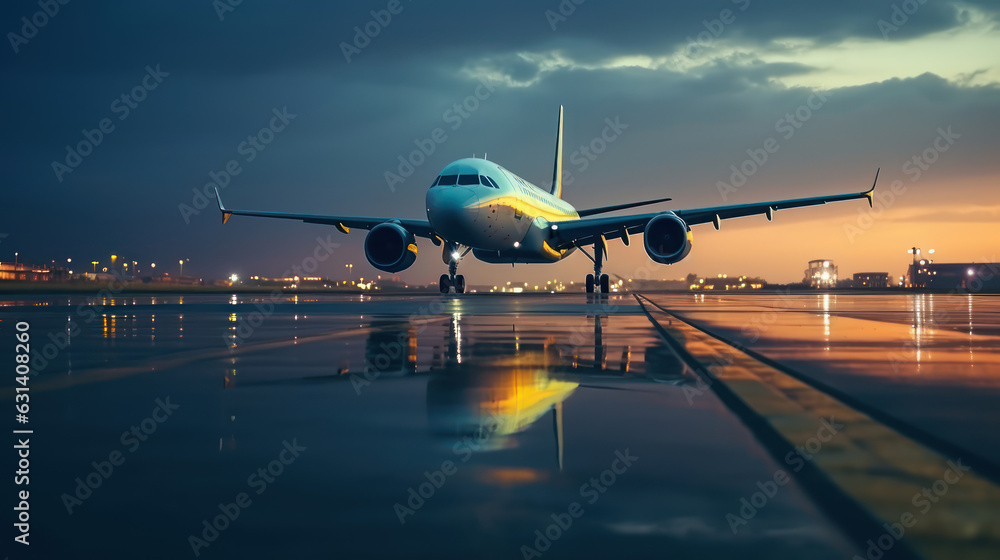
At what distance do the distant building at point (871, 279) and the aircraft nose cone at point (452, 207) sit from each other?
177297 mm

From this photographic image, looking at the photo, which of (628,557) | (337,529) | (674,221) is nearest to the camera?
(628,557)

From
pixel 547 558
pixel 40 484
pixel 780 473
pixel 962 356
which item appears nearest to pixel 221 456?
pixel 40 484

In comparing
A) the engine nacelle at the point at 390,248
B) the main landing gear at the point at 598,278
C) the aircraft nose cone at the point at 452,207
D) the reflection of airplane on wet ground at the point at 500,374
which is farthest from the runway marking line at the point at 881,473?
the main landing gear at the point at 598,278

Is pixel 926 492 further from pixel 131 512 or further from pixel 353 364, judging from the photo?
pixel 353 364

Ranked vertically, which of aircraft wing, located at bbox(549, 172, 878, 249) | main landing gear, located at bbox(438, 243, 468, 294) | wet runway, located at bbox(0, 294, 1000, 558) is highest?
aircraft wing, located at bbox(549, 172, 878, 249)

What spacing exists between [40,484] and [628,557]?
263 centimetres

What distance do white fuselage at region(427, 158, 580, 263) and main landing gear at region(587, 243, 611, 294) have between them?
4504mm

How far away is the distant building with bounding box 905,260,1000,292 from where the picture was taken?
422 ft

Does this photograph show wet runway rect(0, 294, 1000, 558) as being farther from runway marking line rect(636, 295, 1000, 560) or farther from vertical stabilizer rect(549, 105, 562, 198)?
vertical stabilizer rect(549, 105, 562, 198)

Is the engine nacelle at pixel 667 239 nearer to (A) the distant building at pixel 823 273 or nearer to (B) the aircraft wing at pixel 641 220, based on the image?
(B) the aircraft wing at pixel 641 220

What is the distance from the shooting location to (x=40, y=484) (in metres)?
3.52

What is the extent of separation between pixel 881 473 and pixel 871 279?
20295cm

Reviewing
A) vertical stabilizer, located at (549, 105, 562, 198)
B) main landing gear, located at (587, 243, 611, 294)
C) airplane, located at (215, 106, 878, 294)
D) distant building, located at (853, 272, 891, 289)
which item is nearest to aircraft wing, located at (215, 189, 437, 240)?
airplane, located at (215, 106, 878, 294)

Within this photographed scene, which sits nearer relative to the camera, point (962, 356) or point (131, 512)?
point (131, 512)
